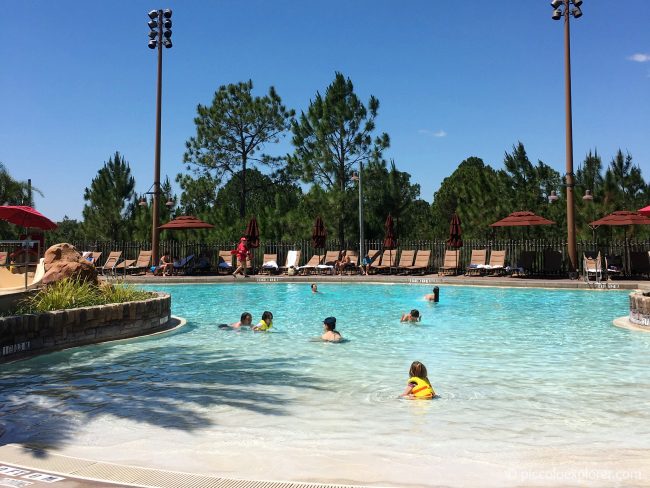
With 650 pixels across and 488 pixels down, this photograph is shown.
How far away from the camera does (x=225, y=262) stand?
26.2 m

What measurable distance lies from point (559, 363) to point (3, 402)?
6535 millimetres

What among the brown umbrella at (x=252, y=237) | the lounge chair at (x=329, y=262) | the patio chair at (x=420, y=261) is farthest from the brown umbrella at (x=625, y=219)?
the brown umbrella at (x=252, y=237)

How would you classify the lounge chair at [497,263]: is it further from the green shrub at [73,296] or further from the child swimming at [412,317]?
the green shrub at [73,296]

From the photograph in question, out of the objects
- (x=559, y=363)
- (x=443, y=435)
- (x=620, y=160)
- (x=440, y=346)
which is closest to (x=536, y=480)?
(x=443, y=435)

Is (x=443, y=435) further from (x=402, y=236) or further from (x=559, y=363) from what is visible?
(x=402, y=236)

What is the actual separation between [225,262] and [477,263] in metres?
10.7

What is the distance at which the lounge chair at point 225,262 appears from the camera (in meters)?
26.0

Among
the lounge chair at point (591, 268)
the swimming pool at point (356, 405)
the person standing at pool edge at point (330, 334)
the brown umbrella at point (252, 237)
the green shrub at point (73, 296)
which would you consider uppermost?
the brown umbrella at point (252, 237)

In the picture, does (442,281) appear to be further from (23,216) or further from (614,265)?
(23,216)

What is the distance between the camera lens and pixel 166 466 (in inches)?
155

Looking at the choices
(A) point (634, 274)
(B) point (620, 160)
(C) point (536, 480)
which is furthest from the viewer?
(B) point (620, 160)

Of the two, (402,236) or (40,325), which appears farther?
(402,236)

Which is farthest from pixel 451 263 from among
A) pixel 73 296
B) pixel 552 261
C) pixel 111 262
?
pixel 73 296

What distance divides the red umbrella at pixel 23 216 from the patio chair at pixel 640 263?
59.1 ft
